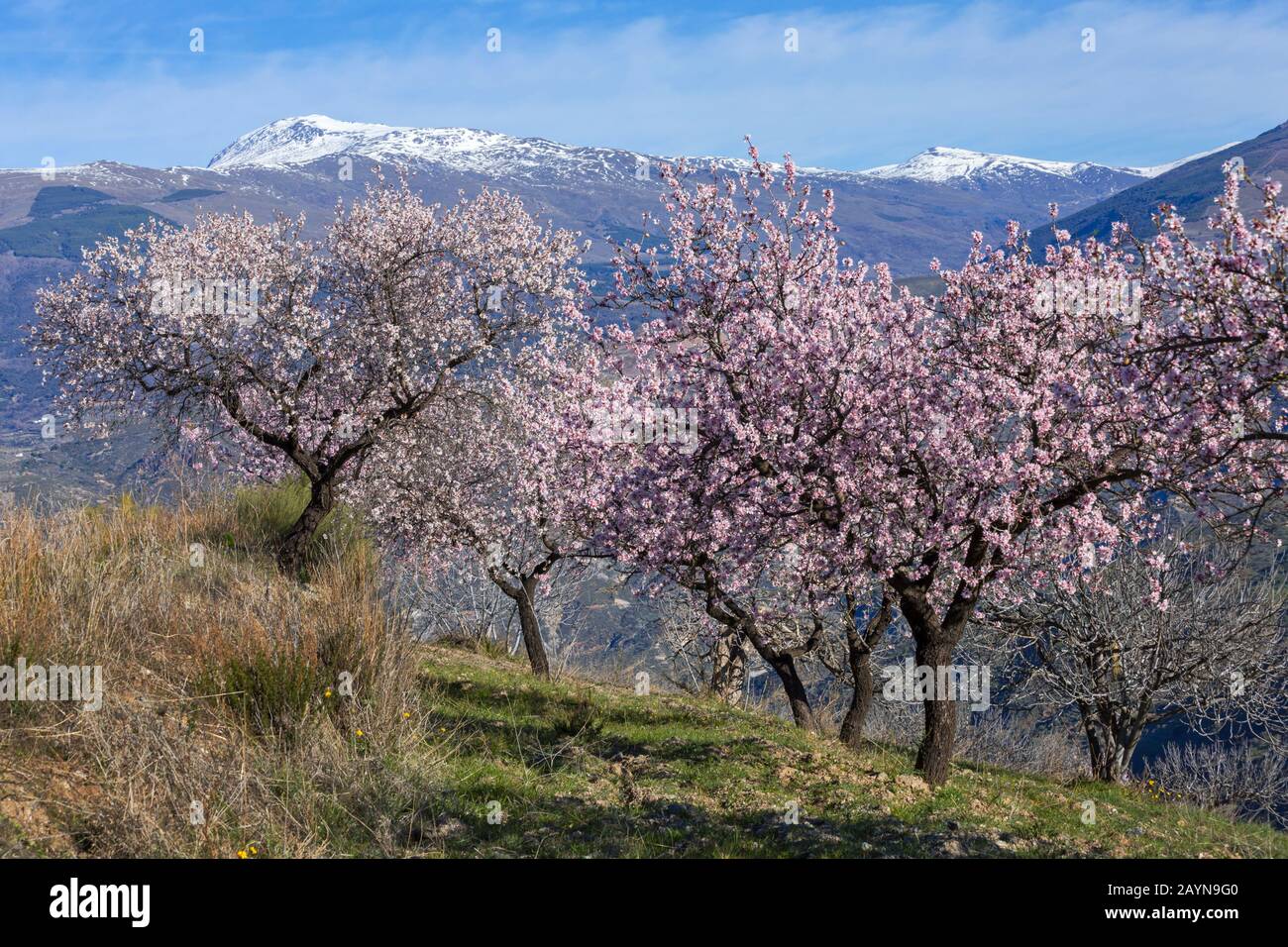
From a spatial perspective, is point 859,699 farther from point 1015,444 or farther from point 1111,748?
point 1111,748

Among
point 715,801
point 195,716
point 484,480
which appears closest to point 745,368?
point 715,801

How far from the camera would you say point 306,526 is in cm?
2544

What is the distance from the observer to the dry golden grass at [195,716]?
787cm

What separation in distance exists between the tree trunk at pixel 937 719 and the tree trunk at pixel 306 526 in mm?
16821

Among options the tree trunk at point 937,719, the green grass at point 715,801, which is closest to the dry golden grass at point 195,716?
the green grass at point 715,801

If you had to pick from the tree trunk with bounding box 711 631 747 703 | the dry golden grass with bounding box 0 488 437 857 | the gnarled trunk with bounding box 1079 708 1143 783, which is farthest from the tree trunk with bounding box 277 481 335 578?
the gnarled trunk with bounding box 1079 708 1143 783

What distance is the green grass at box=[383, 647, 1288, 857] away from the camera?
9.52 metres

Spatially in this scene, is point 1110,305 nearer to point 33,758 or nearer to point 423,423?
point 33,758

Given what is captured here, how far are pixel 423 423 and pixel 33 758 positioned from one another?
63.5ft

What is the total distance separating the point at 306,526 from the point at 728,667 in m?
13.5

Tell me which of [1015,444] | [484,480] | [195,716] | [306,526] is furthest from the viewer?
[484,480]

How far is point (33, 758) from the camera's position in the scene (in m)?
8.55

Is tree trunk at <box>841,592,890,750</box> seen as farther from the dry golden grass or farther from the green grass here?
the dry golden grass

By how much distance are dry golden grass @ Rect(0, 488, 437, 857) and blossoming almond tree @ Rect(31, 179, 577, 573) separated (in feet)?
36.8
